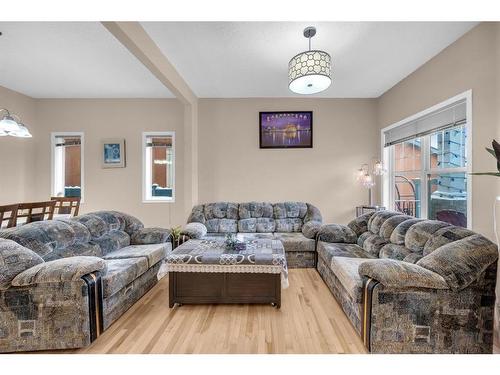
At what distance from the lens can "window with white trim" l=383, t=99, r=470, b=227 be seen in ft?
9.00

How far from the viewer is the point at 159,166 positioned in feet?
16.2

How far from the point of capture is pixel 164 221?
483 centimetres

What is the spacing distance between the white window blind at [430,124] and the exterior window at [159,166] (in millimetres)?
4059

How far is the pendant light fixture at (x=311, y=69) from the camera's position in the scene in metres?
2.33

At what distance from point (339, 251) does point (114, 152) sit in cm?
444

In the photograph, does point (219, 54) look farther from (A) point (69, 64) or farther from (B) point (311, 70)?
(A) point (69, 64)

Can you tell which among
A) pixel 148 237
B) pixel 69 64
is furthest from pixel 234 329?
pixel 69 64

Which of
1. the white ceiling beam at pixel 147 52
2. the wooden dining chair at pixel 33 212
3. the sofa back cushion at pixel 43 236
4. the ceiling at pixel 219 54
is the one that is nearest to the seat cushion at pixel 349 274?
the ceiling at pixel 219 54

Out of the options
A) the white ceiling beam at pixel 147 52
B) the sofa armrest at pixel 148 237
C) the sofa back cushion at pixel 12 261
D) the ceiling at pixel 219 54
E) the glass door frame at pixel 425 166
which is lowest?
the sofa armrest at pixel 148 237

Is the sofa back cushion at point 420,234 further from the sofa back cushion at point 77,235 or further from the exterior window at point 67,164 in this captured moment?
the exterior window at point 67,164

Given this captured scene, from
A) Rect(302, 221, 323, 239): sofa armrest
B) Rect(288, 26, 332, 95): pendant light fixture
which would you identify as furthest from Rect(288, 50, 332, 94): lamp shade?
Rect(302, 221, 323, 239): sofa armrest

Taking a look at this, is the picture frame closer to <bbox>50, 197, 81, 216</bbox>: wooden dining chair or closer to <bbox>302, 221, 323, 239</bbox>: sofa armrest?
<bbox>50, 197, 81, 216</bbox>: wooden dining chair

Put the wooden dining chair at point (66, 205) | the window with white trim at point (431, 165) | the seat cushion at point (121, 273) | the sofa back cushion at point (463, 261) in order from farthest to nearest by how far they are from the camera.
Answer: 1. the wooden dining chair at point (66, 205)
2. the window with white trim at point (431, 165)
3. the seat cushion at point (121, 273)
4. the sofa back cushion at point (463, 261)
